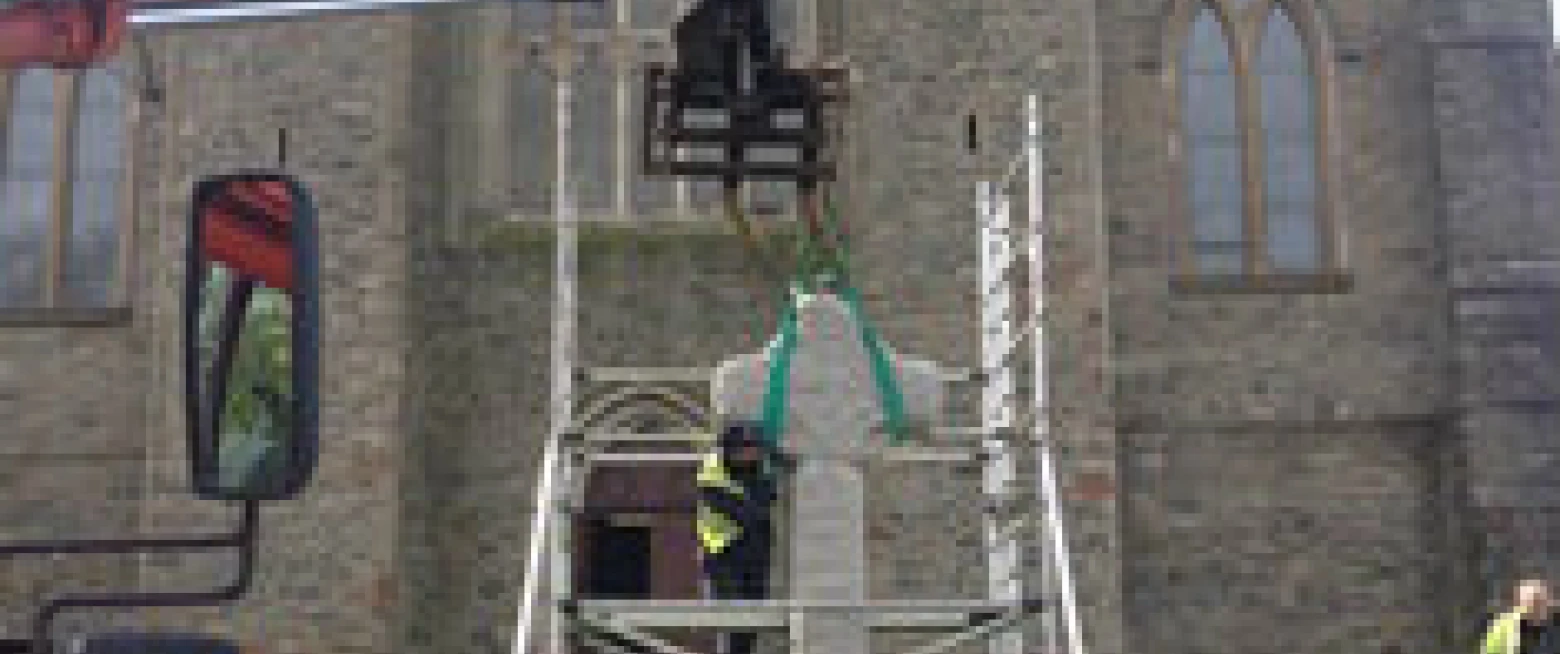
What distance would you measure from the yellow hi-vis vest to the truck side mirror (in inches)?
162

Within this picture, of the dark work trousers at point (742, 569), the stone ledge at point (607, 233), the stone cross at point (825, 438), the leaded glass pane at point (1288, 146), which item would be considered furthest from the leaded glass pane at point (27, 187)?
the leaded glass pane at point (1288, 146)

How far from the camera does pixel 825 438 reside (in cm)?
772

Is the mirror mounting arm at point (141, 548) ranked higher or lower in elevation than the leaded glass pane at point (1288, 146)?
lower

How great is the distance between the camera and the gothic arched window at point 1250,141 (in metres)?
15.4

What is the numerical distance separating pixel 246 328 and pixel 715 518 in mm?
4293

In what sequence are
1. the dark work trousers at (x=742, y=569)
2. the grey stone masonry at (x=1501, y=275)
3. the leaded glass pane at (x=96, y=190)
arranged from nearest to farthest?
1. the dark work trousers at (x=742, y=569)
2. the grey stone masonry at (x=1501, y=275)
3. the leaded glass pane at (x=96, y=190)

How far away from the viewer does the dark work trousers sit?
7828 mm

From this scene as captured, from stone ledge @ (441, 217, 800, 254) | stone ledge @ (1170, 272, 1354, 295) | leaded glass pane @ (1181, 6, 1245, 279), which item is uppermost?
leaded glass pane @ (1181, 6, 1245, 279)

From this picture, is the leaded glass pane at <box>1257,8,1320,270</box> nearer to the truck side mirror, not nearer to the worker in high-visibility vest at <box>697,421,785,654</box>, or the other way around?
the worker in high-visibility vest at <box>697,421,785,654</box>

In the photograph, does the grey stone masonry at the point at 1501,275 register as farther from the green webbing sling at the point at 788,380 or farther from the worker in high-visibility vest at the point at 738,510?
the worker in high-visibility vest at the point at 738,510

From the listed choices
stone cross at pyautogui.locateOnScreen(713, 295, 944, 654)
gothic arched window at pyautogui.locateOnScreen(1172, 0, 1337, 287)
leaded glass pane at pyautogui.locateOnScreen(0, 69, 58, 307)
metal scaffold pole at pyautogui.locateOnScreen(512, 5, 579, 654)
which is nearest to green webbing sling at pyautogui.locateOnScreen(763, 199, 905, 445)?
stone cross at pyautogui.locateOnScreen(713, 295, 944, 654)

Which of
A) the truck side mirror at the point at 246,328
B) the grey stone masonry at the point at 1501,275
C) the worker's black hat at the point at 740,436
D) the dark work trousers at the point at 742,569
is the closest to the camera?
the truck side mirror at the point at 246,328

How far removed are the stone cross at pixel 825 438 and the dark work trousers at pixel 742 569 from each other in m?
0.15

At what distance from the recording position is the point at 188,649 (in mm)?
3531
